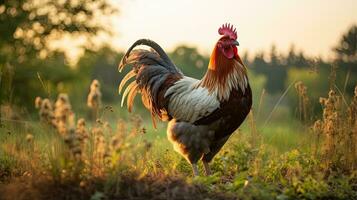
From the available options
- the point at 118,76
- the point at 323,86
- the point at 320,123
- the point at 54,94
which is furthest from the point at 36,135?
the point at 118,76

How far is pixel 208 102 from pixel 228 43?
817mm

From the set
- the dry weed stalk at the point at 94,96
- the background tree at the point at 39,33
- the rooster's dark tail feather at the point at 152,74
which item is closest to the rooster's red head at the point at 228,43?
the rooster's dark tail feather at the point at 152,74

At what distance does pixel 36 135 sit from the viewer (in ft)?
22.0

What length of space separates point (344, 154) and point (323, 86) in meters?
19.0

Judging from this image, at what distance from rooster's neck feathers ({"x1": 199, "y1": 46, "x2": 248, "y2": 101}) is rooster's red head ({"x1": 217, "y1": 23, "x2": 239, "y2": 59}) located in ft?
0.18

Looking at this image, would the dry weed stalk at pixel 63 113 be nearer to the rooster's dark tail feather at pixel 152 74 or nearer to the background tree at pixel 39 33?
the rooster's dark tail feather at pixel 152 74

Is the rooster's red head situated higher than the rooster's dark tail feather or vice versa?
the rooster's red head

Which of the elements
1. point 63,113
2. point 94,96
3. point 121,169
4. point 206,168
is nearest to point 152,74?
point 206,168

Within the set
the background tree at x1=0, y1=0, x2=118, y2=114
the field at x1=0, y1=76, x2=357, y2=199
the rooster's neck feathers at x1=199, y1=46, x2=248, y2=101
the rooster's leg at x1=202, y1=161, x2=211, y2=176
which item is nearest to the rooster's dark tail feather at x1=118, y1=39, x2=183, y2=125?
the rooster's neck feathers at x1=199, y1=46, x2=248, y2=101

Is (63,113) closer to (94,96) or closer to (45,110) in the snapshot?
(45,110)

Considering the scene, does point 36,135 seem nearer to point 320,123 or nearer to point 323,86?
point 320,123

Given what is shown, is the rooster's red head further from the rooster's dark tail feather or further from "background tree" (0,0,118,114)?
"background tree" (0,0,118,114)

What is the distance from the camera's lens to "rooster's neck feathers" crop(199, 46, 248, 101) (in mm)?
6294

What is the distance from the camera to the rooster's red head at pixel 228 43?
21.2 feet
